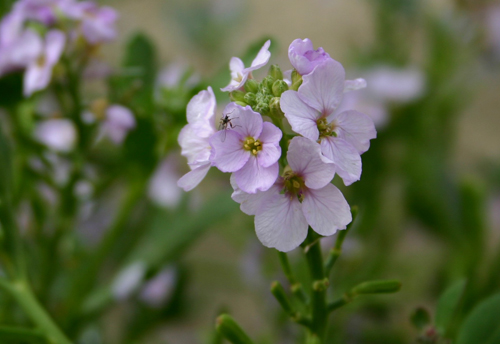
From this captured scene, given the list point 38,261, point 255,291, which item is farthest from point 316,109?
point 255,291

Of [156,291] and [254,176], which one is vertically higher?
[254,176]

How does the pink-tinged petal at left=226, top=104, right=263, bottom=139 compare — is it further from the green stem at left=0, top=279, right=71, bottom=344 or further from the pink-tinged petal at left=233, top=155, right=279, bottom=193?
the green stem at left=0, top=279, right=71, bottom=344

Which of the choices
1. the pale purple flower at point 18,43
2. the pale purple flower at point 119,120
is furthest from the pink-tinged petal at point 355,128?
the pale purple flower at point 18,43

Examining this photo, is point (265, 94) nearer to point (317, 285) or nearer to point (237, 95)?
point (237, 95)

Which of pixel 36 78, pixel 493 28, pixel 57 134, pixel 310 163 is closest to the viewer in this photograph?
pixel 310 163

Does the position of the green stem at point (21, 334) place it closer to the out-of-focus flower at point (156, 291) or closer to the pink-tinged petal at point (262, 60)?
the pink-tinged petal at point (262, 60)

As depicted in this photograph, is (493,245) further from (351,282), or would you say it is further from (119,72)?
(119,72)

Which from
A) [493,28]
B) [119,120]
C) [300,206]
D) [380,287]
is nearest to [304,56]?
[300,206]
